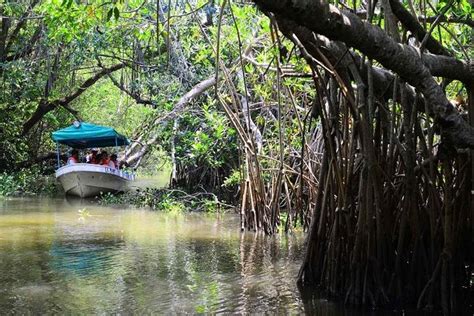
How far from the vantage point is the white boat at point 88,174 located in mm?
16438

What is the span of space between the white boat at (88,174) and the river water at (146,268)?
549 centimetres

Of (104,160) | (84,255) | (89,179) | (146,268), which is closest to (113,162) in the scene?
(104,160)

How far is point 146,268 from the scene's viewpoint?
21.7 ft

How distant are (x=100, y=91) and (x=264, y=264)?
19.0 metres

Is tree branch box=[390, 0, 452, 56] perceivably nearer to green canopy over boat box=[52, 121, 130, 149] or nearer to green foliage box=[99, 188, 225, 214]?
green foliage box=[99, 188, 225, 214]

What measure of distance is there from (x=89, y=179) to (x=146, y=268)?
10.4 m

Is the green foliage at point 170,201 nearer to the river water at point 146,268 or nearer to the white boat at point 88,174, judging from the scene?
the white boat at point 88,174

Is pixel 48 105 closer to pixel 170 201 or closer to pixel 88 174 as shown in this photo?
pixel 88 174

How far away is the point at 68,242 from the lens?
8383 millimetres

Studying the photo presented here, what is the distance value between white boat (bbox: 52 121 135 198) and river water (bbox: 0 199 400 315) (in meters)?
5.49

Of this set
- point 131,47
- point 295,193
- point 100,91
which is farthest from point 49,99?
point 295,193

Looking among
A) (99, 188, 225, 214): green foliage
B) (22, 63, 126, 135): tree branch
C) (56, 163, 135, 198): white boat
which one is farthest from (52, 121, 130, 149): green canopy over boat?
(99, 188, 225, 214): green foliage

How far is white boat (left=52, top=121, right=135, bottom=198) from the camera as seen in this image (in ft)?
53.9

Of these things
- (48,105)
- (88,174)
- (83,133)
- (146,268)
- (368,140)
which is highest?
(48,105)
